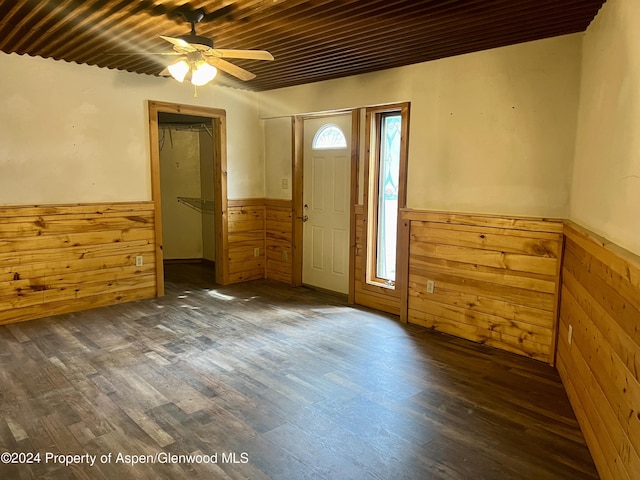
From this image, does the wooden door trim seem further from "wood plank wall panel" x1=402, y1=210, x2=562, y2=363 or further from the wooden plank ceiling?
"wood plank wall panel" x1=402, y1=210, x2=562, y2=363

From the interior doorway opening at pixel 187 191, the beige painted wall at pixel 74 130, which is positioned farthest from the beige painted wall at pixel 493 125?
the interior doorway opening at pixel 187 191

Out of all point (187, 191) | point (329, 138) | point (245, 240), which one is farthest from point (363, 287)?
point (187, 191)

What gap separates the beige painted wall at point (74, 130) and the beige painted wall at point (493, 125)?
249 centimetres

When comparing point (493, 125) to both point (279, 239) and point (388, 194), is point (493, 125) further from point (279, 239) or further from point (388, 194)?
point (279, 239)

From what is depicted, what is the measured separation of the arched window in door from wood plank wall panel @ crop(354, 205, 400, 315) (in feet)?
2.69

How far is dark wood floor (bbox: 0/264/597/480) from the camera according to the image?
2.18m

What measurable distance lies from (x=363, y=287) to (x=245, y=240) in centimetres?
187

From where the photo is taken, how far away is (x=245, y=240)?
5.91m

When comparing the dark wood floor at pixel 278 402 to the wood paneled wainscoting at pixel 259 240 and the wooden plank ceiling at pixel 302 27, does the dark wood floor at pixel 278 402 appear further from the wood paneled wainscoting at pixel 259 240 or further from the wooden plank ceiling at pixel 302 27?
Answer: the wooden plank ceiling at pixel 302 27

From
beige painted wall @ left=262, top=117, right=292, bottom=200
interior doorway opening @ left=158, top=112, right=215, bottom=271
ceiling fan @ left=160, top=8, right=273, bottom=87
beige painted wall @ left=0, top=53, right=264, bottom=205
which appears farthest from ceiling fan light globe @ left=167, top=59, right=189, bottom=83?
interior doorway opening @ left=158, top=112, right=215, bottom=271

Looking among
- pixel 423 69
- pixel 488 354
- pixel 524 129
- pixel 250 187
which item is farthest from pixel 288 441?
pixel 250 187

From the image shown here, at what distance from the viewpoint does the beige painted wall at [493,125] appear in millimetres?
3301

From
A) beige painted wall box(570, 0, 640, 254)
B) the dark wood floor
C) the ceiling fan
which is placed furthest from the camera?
the ceiling fan

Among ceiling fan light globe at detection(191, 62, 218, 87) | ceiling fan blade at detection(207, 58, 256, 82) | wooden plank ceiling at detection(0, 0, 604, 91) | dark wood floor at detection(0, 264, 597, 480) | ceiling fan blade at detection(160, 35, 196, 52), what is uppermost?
wooden plank ceiling at detection(0, 0, 604, 91)
